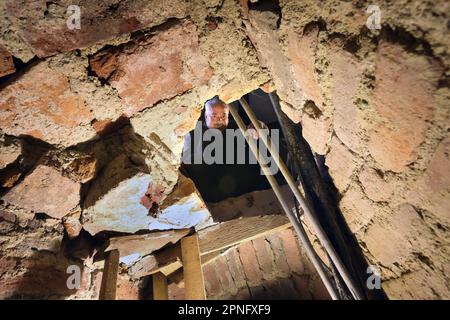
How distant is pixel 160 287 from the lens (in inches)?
57.2

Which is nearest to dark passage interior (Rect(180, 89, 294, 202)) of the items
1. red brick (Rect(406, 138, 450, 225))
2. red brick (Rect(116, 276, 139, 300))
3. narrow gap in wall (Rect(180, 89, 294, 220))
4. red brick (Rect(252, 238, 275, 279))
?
narrow gap in wall (Rect(180, 89, 294, 220))

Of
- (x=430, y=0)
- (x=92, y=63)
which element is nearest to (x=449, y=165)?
(x=430, y=0)

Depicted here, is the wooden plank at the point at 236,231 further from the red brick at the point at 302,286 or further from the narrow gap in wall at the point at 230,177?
the red brick at the point at 302,286

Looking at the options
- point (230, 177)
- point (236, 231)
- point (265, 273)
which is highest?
point (230, 177)

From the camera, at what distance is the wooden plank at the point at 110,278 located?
3.27 ft

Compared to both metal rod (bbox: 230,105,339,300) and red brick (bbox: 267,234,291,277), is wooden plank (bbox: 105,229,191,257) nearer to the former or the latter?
metal rod (bbox: 230,105,339,300)

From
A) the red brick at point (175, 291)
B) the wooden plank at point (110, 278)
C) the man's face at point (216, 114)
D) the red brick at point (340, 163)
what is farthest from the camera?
the red brick at point (175, 291)

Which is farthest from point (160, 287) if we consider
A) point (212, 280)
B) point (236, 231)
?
point (212, 280)

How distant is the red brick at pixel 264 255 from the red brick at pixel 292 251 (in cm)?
11

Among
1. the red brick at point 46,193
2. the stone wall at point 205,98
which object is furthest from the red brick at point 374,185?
the red brick at point 46,193

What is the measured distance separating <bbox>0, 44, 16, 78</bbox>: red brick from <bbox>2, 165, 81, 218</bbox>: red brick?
291mm

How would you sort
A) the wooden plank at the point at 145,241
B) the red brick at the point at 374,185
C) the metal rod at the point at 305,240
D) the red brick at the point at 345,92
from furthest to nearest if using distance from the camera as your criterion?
1. the metal rod at the point at 305,240
2. the wooden plank at the point at 145,241
3. the red brick at the point at 374,185
4. the red brick at the point at 345,92

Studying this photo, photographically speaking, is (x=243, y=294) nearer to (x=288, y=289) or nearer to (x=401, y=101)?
(x=288, y=289)

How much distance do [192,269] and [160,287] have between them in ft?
1.14
